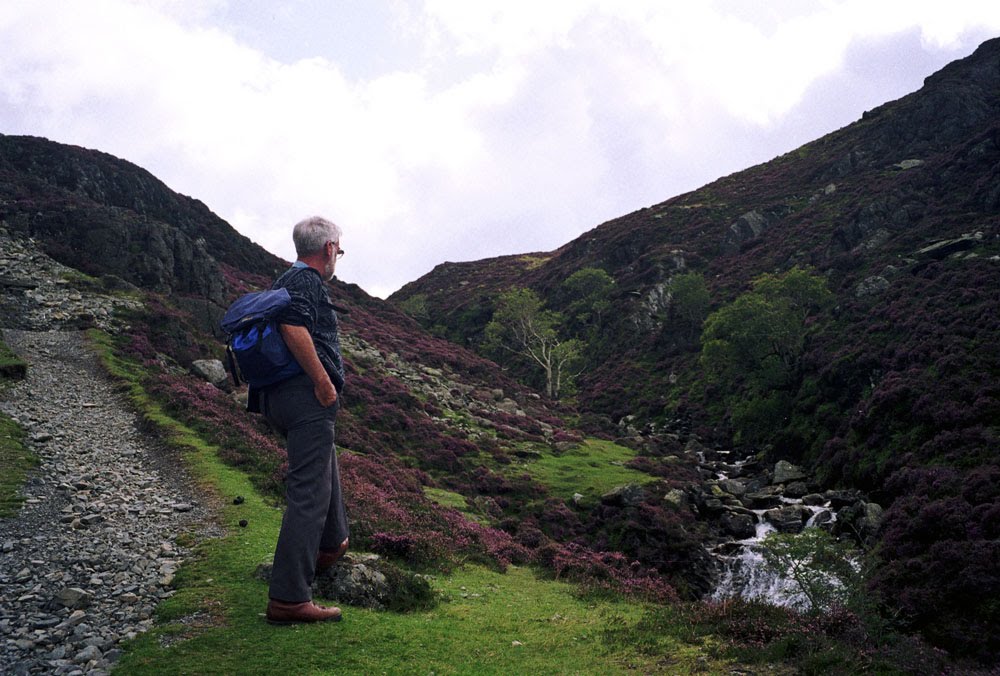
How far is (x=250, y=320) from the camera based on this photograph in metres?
5.30

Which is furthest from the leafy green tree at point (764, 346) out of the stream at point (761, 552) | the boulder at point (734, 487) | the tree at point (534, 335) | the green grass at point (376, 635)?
the green grass at point (376, 635)

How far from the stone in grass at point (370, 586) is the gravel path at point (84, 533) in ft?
6.01

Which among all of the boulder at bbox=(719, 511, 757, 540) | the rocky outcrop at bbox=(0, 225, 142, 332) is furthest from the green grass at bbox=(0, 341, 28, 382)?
the boulder at bbox=(719, 511, 757, 540)

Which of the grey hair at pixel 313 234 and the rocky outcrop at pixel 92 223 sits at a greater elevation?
the rocky outcrop at pixel 92 223

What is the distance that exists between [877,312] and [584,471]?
2499cm

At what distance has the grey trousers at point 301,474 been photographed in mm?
5449

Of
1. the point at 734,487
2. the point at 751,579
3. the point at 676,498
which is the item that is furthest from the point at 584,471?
the point at 751,579

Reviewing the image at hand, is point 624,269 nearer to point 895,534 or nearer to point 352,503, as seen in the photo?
point 895,534

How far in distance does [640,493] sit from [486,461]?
27.5 feet

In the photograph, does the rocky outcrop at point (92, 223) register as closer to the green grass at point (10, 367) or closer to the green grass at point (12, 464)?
the green grass at point (10, 367)

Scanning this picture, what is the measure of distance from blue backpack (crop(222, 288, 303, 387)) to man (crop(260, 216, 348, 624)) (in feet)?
0.32

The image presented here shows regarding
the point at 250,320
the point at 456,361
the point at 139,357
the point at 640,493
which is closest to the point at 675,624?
the point at 250,320

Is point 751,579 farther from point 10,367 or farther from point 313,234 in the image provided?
point 10,367

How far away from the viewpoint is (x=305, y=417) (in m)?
5.49
